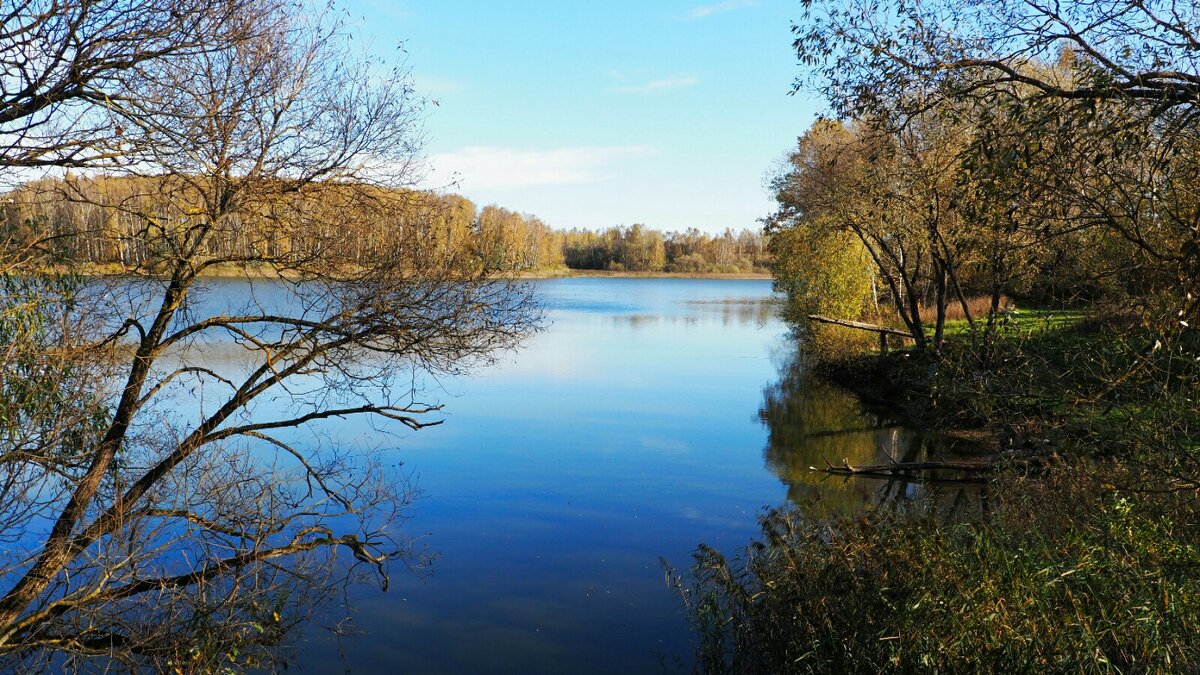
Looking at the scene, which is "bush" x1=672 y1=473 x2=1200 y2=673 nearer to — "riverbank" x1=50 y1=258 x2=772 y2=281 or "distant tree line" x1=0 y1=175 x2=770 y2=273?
"distant tree line" x1=0 y1=175 x2=770 y2=273

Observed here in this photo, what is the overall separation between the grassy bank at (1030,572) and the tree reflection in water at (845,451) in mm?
1763

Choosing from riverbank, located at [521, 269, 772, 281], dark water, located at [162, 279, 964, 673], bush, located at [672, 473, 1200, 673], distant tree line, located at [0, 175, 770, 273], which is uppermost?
distant tree line, located at [0, 175, 770, 273]

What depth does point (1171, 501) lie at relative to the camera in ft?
21.0

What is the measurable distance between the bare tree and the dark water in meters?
1.14

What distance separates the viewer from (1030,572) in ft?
18.4

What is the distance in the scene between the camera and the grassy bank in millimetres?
4867

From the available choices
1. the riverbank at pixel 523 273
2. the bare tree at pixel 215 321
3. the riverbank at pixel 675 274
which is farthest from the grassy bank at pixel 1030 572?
the riverbank at pixel 675 274

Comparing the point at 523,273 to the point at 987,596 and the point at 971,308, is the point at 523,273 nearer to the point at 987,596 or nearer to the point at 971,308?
the point at 987,596

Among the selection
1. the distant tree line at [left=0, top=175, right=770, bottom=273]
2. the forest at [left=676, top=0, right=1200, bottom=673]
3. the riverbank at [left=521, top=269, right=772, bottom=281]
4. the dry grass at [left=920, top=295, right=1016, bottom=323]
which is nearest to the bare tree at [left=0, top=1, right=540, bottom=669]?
the distant tree line at [left=0, top=175, right=770, bottom=273]

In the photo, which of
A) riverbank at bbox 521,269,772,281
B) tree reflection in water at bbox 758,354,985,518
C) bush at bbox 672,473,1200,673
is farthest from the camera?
riverbank at bbox 521,269,772,281

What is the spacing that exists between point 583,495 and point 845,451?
5942 mm

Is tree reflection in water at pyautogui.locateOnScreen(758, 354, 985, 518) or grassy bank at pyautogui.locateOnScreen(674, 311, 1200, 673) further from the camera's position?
tree reflection in water at pyautogui.locateOnScreen(758, 354, 985, 518)

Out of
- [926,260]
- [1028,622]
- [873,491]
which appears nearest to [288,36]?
[1028,622]

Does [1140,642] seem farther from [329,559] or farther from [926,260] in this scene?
[926,260]
